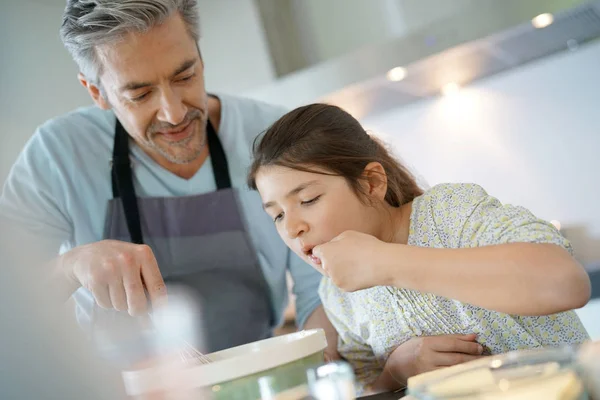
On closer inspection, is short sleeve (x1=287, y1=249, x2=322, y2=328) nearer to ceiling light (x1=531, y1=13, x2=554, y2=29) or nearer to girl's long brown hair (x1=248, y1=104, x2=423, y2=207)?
girl's long brown hair (x1=248, y1=104, x2=423, y2=207)

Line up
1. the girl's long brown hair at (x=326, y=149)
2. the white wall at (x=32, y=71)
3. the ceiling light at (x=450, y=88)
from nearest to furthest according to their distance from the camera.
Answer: the girl's long brown hair at (x=326, y=149) → the white wall at (x=32, y=71) → the ceiling light at (x=450, y=88)

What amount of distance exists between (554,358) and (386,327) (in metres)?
0.55

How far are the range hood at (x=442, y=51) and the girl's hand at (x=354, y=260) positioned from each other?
1290 mm

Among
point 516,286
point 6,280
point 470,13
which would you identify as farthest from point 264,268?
point 470,13

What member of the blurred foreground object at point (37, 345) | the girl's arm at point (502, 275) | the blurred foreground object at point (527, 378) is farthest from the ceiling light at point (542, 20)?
the blurred foreground object at point (37, 345)

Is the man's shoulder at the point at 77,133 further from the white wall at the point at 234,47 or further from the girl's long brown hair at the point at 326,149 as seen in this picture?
the white wall at the point at 234,47

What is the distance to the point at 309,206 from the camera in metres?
0.89

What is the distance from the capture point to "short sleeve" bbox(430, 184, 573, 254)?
2.21 ft

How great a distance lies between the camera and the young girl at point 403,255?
64 cm

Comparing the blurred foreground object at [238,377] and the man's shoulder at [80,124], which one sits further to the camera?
the man's shoulder at [80,124]

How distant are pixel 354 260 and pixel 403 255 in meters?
0.06

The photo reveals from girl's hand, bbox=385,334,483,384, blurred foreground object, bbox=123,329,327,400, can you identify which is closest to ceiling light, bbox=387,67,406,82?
girl's hand, bbox=385,334,483,384

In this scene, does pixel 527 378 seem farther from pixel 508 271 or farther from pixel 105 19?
pixel 105 19

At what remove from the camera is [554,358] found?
16.1 inches
